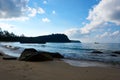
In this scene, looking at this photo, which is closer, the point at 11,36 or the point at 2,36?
the point at 2,36

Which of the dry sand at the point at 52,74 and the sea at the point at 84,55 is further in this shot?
the sea at the point at 84,55

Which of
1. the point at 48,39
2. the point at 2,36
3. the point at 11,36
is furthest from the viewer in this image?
the point at 48,39

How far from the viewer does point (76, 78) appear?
7242 millimetres

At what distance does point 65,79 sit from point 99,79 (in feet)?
5.19

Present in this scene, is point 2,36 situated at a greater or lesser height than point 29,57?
greater

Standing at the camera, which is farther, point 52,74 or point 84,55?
point 84,55

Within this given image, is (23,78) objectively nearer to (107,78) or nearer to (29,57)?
(107,78)

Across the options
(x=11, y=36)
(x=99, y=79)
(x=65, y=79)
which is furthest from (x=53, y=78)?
(x=11, y=36)

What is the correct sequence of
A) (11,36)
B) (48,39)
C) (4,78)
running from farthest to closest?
(48,39), (11,36), (4,78)

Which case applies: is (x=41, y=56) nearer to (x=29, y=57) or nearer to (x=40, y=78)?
(x=29, y=57)

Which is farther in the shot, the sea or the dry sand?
the sea

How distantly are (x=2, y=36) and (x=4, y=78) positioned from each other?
162169 mm

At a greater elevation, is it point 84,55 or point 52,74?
point 52,74

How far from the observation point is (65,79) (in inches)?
276
